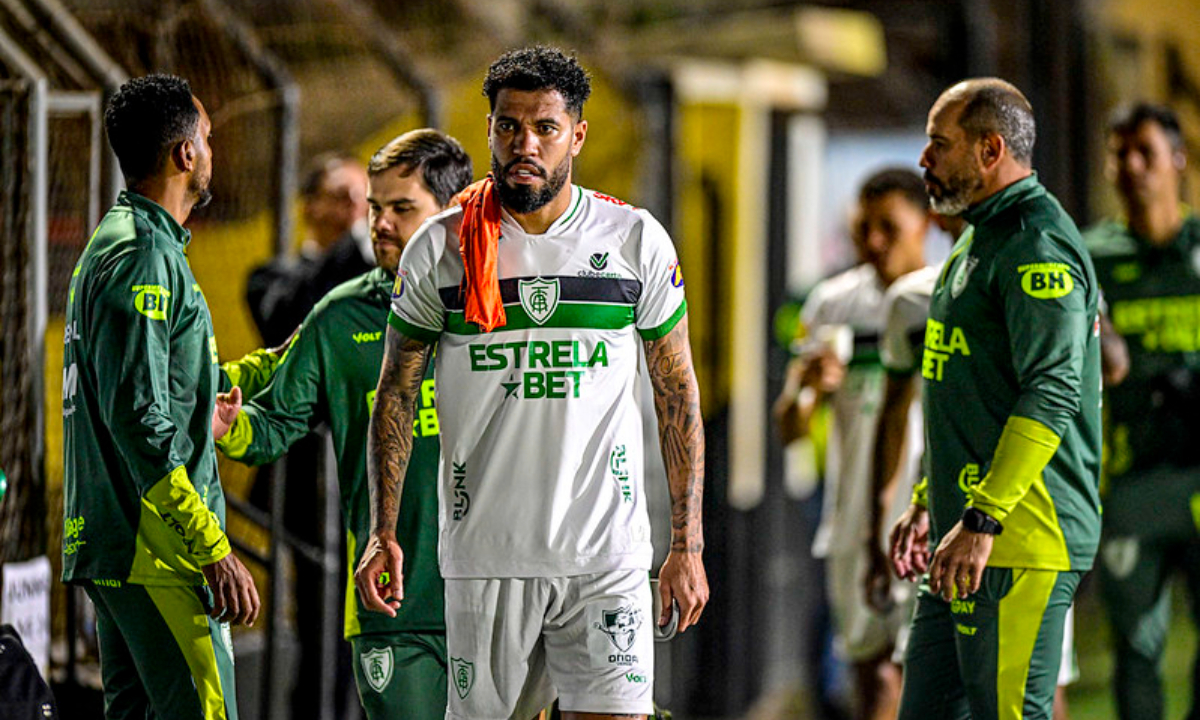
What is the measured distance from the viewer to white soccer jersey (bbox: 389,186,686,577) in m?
4.30

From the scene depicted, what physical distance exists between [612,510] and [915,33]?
11079 mm

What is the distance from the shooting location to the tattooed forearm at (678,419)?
4.38 meters

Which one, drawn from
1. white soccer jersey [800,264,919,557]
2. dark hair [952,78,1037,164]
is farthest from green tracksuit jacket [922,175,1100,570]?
white soccer jersey [800,264,919,557]

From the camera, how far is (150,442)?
425 cm

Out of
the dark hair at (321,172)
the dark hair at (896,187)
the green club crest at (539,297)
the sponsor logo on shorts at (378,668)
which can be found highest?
the dark hair at (321,172)

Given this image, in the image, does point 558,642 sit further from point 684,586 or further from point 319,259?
point 319,259

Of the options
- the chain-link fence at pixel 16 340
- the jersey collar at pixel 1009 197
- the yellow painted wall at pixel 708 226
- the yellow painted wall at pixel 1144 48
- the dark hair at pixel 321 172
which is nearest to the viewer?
the jersey collar at pixel 1009 197

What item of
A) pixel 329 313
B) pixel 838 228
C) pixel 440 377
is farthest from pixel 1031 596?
pixel 838 228

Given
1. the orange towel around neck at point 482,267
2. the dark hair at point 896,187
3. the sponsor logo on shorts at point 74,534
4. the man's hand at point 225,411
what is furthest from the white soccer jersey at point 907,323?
the sponsor logo on shorts at point 74,534

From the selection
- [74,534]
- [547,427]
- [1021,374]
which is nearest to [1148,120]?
[1021,374]

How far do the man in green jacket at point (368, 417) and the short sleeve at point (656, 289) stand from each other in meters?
0.72

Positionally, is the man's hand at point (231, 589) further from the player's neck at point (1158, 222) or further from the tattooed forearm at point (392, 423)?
the player's neck at point (1158, 222)

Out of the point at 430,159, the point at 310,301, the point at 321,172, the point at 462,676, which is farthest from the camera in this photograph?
the point at 321,172

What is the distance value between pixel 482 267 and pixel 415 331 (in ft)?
0.88
